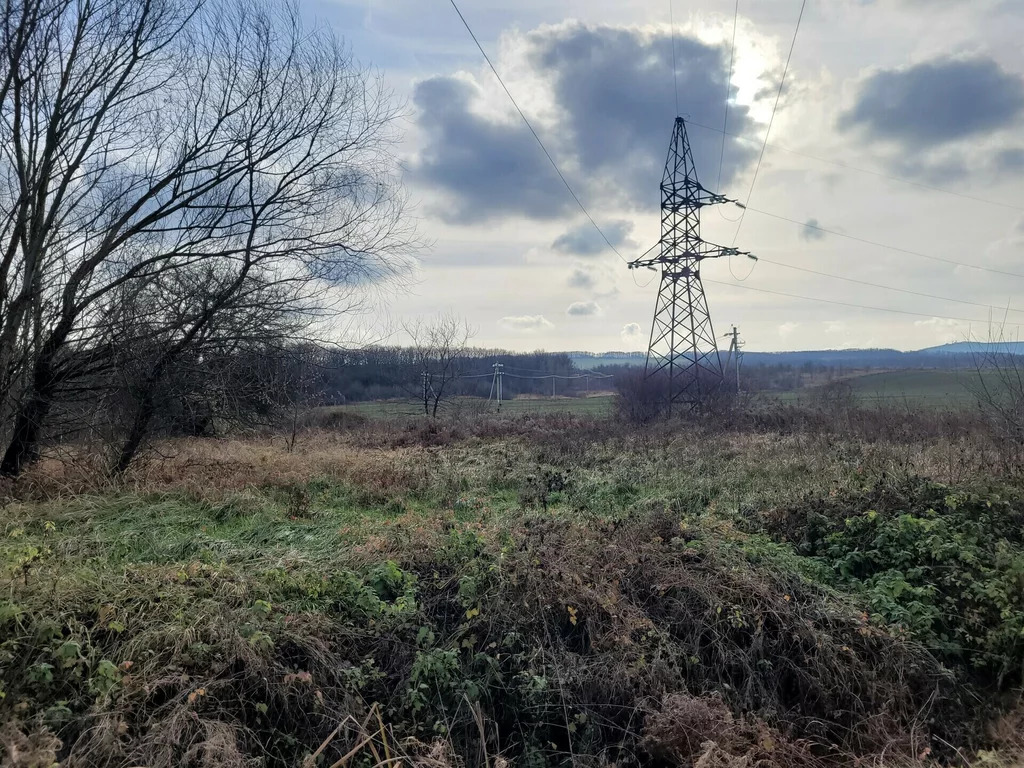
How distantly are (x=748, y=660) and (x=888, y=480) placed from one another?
4319mm

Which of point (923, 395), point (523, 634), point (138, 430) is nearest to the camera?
point (523, 634)

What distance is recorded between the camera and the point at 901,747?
4223mm

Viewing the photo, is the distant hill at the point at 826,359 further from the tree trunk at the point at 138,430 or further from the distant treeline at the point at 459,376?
the tree trunk at the point at 138,430

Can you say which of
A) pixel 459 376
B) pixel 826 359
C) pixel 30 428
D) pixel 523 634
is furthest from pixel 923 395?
pixel 826 359

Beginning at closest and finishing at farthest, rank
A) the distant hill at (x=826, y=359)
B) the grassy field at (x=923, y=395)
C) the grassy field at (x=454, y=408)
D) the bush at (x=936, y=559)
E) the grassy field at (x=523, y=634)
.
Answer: the grassy field at (x=523, y=634), the bush at (x=936, y=559), the grassy field at (x=923, y=395), the grassy field at (x=454, y=408), the distant hill at (x=826, y=359)

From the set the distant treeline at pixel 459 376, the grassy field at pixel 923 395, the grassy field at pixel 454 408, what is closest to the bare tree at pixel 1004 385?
the grassy field at pixel 923 395

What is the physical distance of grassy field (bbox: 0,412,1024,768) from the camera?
391cm

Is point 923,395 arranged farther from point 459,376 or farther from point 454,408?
point 459,376

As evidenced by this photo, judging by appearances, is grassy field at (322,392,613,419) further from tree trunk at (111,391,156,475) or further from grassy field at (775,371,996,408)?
tree trunk at (111,391,156,475)

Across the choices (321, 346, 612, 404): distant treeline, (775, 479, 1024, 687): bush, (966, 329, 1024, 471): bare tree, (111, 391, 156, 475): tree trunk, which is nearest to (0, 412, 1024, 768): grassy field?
(775, 479, 1024, 687): bush

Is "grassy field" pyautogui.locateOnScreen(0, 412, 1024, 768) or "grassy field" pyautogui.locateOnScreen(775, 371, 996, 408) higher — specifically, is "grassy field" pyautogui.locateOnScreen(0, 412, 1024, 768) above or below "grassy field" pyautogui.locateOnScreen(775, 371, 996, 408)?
below

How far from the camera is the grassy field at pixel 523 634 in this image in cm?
391

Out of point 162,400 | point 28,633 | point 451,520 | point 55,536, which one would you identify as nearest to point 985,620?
point 451,520

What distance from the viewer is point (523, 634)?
15.9 feet
